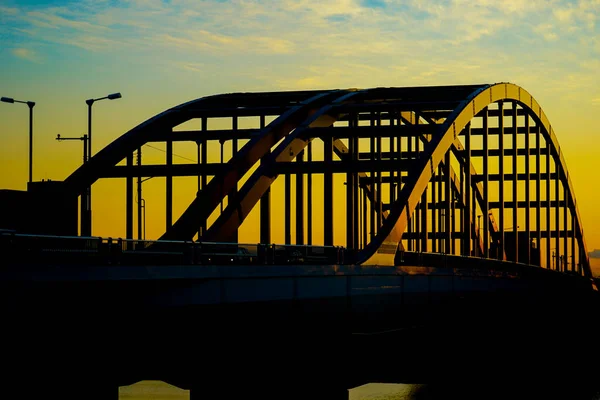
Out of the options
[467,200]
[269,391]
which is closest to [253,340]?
[269,391]

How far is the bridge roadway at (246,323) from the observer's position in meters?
25.8

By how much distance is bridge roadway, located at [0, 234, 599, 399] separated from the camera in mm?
25812

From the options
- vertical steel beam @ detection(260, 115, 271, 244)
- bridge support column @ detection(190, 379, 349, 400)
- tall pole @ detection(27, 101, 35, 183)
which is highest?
tall pole @ detection(27, 101, 35, 183)

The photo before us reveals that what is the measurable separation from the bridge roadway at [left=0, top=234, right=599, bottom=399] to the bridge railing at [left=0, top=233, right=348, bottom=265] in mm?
188

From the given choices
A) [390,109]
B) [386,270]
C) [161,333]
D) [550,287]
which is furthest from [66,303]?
[550,287]

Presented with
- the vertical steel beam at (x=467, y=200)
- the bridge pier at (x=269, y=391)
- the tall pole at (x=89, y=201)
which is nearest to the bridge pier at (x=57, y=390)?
the bridge pier at (x=269, y=391)

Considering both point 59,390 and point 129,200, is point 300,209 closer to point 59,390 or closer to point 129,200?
point 129,200

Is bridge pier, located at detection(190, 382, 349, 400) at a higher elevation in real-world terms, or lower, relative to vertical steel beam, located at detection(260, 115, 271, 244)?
lower

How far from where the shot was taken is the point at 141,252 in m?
27.6

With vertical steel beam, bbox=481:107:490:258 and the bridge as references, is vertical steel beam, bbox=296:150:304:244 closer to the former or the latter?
the bridge

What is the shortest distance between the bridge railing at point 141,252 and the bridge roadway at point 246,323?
188 mm

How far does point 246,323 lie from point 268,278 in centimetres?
118

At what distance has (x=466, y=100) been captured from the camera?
53.4 metres

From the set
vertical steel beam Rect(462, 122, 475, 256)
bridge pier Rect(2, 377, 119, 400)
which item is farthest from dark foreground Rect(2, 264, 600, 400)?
vertical steel beam Rect(462, 122, 475, 256)
